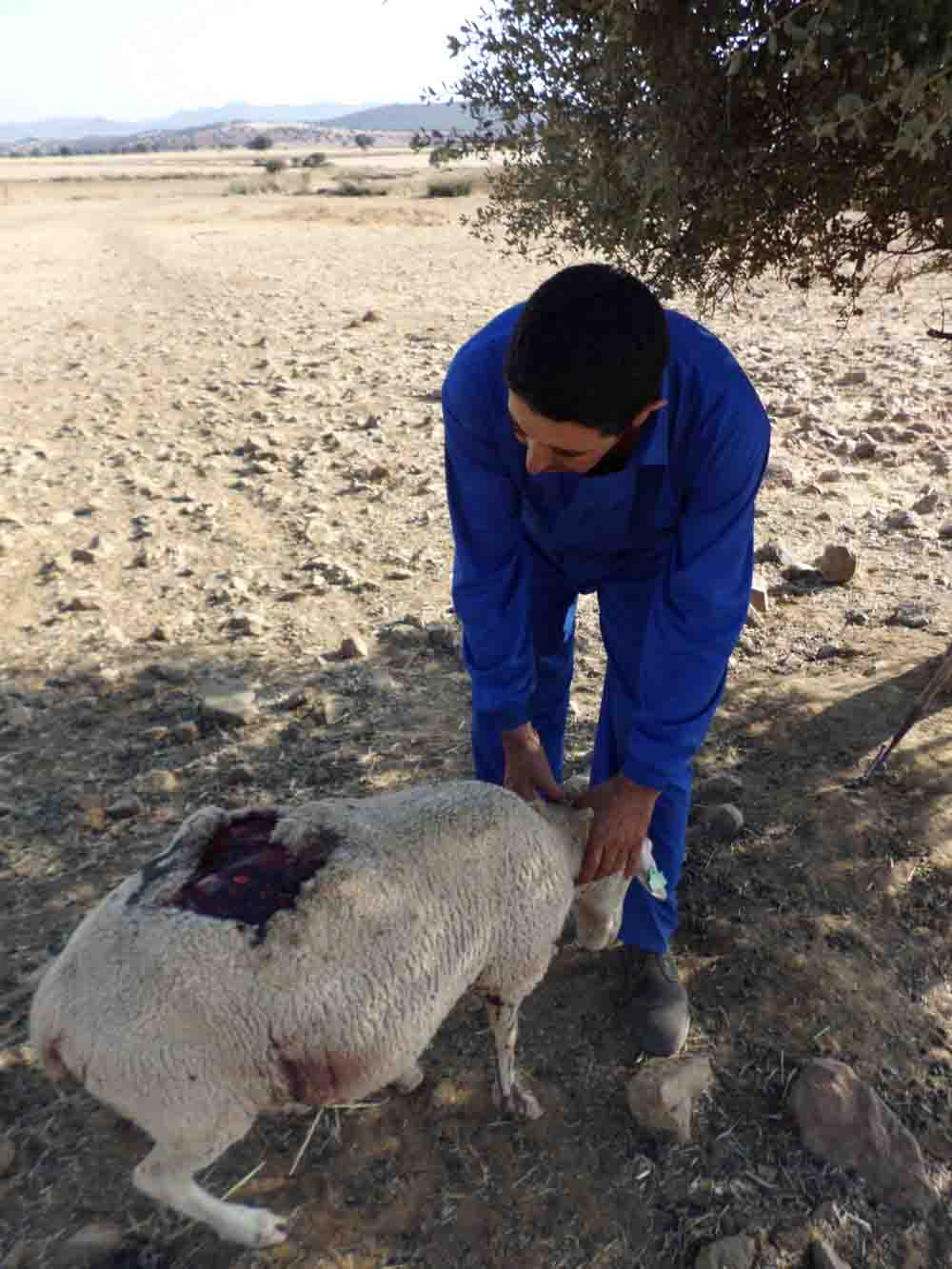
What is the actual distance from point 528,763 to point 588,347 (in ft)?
4.27

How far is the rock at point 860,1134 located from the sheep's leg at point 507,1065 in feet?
2.45

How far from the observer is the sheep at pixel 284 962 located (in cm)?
202

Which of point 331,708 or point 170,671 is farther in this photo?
point 170,671

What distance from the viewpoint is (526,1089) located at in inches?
109

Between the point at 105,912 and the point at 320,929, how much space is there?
0.49 metres

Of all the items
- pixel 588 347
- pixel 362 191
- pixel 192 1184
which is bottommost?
pixel 362 191

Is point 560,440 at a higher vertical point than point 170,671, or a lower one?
higher

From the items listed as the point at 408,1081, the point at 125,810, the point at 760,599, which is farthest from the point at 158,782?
the point at 760,599

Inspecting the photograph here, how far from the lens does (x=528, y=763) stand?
277 cm

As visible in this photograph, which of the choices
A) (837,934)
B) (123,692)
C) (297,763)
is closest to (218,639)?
(123,692)

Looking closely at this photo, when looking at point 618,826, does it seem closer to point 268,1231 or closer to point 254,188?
point 268,1231

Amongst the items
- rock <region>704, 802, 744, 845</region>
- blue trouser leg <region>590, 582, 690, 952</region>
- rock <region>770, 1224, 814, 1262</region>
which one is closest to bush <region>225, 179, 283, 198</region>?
rock <region>704, 802, 744, 845</region>

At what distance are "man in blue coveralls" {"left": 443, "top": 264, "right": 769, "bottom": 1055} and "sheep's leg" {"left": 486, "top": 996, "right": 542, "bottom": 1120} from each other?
407 millimetres

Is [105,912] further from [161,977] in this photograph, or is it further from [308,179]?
[308,179]
